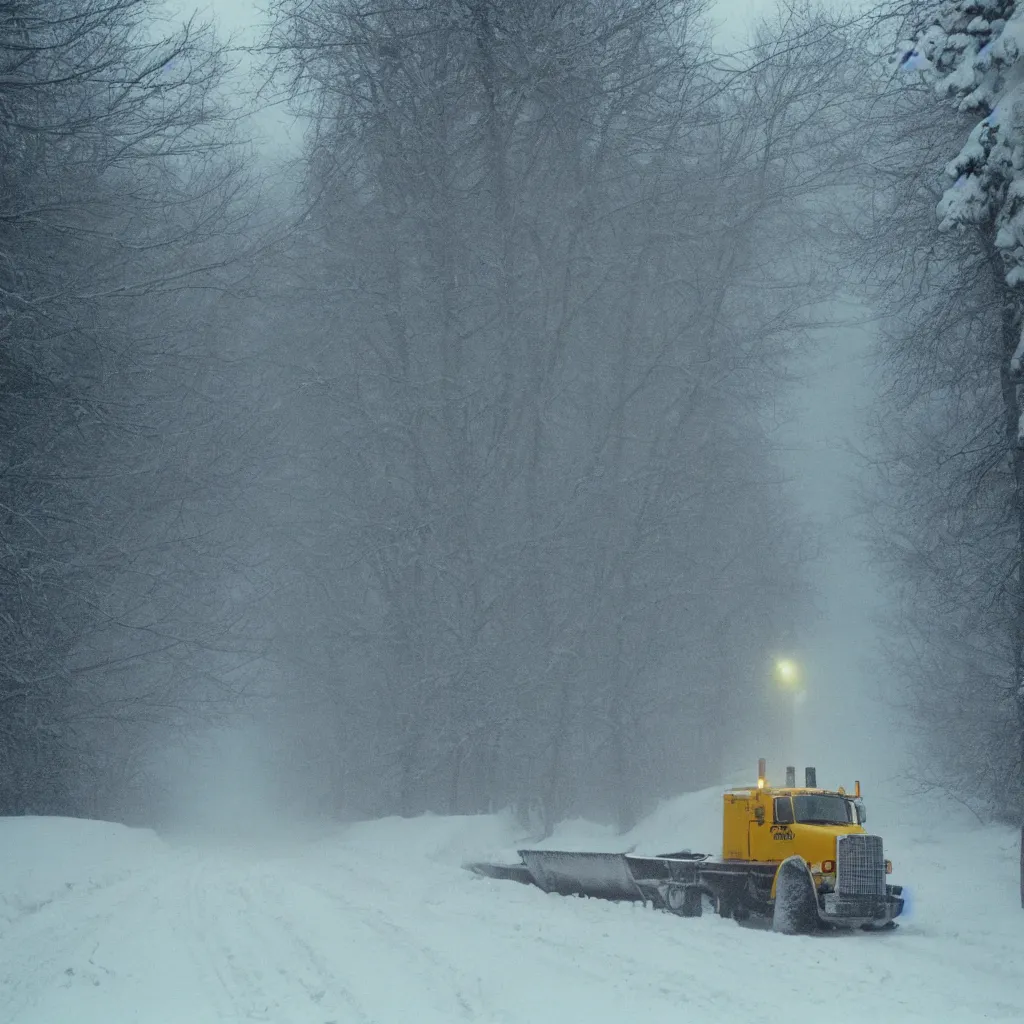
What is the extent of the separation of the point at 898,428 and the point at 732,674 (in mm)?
12089

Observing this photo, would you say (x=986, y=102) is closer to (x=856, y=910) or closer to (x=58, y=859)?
(x=856, y=910)

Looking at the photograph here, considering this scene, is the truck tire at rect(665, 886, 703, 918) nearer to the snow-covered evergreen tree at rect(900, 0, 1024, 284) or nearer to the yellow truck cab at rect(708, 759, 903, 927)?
the yellow truck cab at rect(708, 759, 903, 927)

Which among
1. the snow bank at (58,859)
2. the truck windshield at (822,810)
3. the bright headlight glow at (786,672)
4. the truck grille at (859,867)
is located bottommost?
the snow bank at (58,859)

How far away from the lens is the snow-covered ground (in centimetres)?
884

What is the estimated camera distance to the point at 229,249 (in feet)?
95.5

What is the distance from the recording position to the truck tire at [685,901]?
15.1m

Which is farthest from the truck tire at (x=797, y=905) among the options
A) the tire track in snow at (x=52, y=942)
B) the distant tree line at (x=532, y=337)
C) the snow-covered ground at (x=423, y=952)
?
the distant tree line at (x=532, y=337)

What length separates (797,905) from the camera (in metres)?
13.8

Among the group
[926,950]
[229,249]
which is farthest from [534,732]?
[926,950]

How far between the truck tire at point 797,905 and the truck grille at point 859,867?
417 mm

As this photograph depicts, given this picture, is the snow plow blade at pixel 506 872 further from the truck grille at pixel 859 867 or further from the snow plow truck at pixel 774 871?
the truck grille at pixel 859 867

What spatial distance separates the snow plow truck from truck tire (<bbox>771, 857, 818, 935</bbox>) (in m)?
0.01

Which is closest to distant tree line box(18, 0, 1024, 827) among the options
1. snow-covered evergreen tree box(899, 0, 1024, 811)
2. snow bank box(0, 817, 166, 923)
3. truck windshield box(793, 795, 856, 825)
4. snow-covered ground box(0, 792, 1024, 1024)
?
A: snow bank box(0, 817, 166, 923)

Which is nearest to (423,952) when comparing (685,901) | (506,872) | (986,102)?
(685,901)
